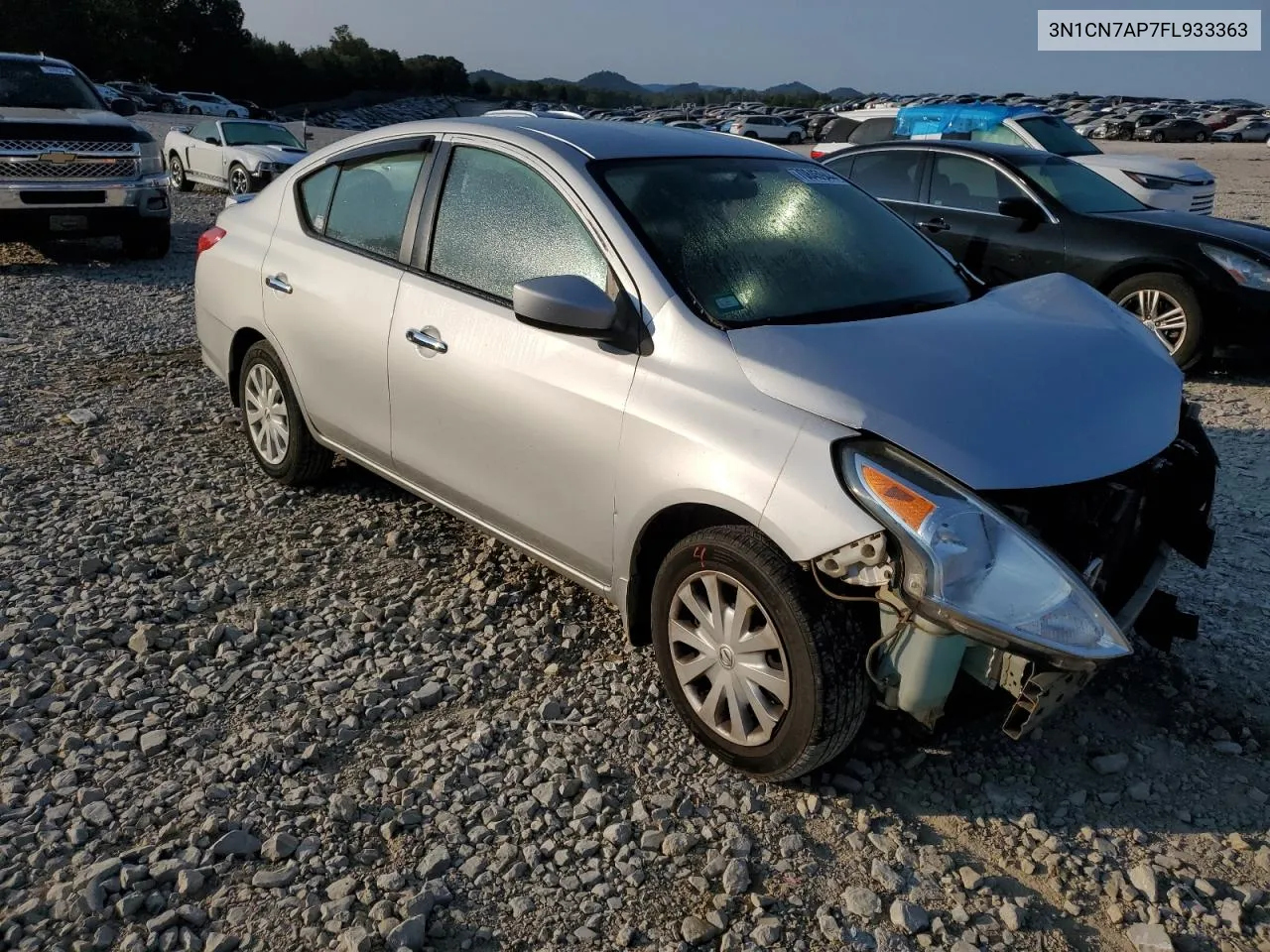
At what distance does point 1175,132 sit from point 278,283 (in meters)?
54.3

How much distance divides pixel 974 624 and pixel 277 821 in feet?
6.21

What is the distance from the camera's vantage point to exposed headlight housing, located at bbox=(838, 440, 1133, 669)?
243cm

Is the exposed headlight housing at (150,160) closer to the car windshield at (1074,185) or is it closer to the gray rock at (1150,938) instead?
the car windshield at (1074,185)

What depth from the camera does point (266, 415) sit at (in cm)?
493

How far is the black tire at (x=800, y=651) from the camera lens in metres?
2.64

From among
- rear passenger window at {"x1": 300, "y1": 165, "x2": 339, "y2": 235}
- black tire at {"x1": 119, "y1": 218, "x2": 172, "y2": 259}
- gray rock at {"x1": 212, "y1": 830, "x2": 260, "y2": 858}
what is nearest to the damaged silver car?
rear passenger window at {"x1": 300, "y1": 165, "x2": 339, "y2": 235}

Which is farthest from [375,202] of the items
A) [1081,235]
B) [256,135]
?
[256,135]

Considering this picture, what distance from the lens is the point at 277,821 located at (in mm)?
2740

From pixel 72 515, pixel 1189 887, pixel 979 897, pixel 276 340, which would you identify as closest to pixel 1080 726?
pixel 1189 887

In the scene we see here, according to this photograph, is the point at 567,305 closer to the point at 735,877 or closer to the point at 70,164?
the point at 735,877

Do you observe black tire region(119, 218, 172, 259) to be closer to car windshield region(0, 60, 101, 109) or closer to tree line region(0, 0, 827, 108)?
car windshield region(0, 60, 101, 109)

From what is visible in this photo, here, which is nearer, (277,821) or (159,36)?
(277,821)

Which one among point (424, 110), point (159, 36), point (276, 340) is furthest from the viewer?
point (424, 110)

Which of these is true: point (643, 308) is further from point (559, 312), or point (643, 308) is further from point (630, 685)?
point (630, 685)
